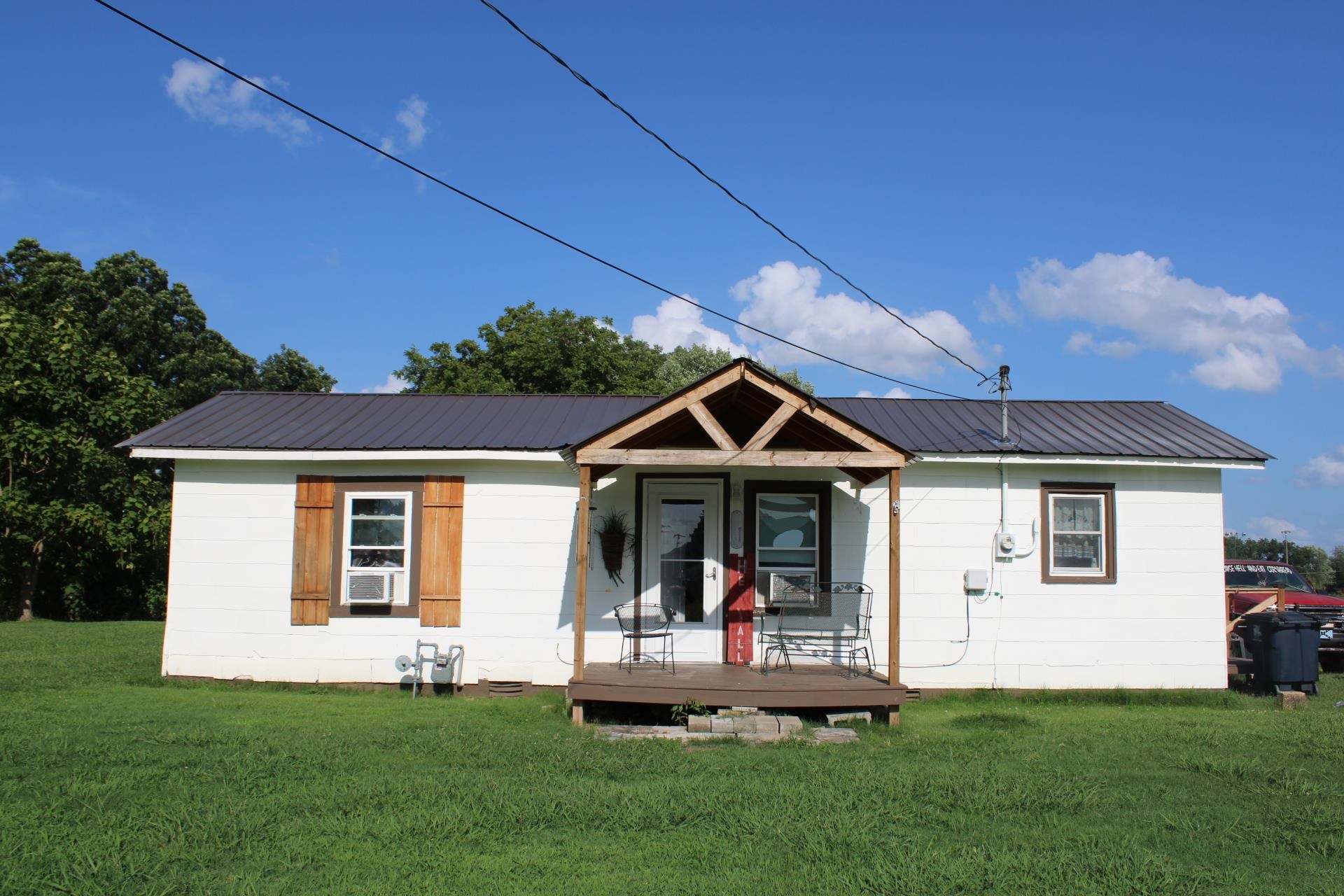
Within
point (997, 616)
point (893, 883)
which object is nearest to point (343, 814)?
point (893, 883)

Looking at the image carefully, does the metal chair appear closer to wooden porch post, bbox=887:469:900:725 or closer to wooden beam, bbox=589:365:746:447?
wooden beam, bbox=589:365:746:447

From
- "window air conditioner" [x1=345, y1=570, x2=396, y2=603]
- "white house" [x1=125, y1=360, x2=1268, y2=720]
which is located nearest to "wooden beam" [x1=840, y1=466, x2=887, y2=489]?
"white house" [x1=125, y1=360, x2=1268, y2=720]

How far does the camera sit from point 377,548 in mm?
10906

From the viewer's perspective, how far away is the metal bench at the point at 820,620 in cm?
1080

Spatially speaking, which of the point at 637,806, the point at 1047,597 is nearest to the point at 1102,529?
the point at 1047,597

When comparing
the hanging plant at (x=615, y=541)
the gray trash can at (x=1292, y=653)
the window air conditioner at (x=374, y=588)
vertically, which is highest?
the hanging plant at (x=615, y=541)

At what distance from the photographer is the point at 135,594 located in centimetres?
2356

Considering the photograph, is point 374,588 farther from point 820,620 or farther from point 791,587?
point 820,620

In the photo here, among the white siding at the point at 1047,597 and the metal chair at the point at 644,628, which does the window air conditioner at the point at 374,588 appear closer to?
the metal chair at the point at 644,628

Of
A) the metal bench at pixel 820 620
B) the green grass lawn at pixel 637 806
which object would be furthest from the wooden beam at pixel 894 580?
the metal bench at pixel 820 620

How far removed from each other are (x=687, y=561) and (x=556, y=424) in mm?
2377

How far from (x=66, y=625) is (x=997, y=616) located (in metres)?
17.6

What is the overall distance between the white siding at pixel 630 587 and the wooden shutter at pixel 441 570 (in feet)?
0.41

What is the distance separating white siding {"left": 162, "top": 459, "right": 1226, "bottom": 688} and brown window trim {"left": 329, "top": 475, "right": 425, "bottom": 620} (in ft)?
0.39
